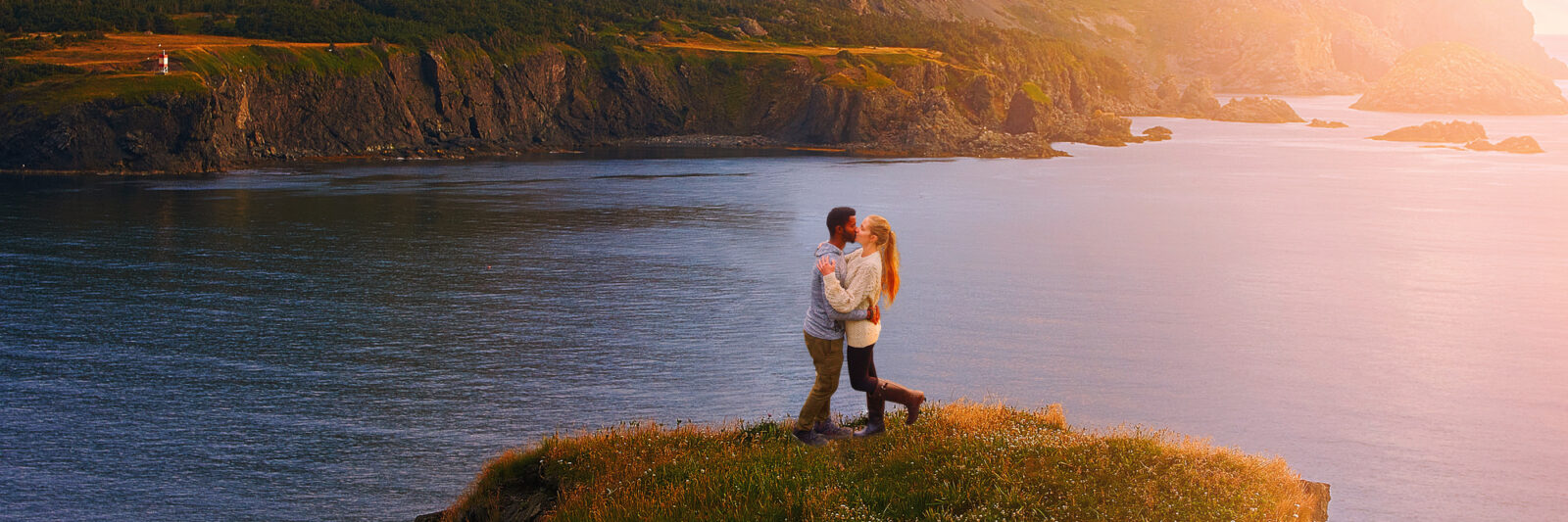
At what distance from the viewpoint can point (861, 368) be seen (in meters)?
15.0

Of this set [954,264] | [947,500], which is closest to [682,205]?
[954,264]

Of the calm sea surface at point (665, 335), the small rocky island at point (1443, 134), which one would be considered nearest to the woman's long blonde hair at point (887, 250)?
the calm sea surface at point (665, 335)

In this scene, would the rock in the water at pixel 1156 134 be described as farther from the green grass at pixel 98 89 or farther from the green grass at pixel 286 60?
the green grass at pixel 98 89

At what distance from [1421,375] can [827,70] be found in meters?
114

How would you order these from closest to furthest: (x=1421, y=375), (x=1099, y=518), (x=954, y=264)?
(x=1099, y=518) → (x=1421, y=375) → (x=954, y=264)

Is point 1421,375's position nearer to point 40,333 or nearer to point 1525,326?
point 1525,326

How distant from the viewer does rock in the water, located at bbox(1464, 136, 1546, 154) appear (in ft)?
471

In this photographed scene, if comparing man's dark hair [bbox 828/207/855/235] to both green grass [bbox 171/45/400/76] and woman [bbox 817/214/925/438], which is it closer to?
woman [bbox 817/214/925/438]

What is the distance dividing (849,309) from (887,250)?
35.4 inches

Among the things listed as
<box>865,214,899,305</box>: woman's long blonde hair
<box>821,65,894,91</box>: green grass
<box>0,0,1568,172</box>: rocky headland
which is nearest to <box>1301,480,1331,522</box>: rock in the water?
<box>865,214,899,305</box>: woman's long blonde hair

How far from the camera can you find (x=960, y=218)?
7150cm

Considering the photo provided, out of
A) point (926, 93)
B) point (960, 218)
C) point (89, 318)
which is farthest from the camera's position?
point (926, 93)

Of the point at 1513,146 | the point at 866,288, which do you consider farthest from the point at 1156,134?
the point at 866,288

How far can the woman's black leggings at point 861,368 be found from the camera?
14.9 metres
